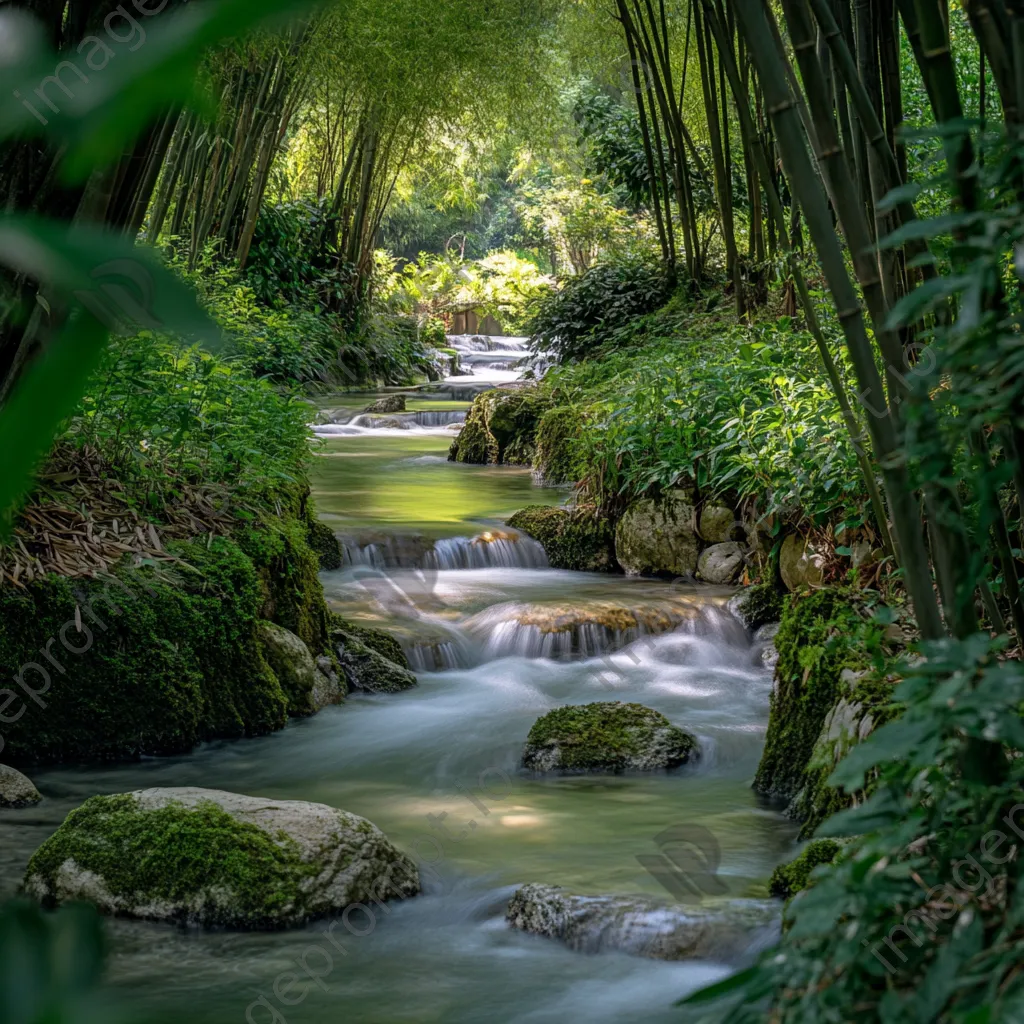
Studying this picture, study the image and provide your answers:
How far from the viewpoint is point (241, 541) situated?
462 cm

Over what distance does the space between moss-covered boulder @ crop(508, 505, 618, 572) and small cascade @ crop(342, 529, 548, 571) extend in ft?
0.25

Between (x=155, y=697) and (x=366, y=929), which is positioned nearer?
(x=366, y=929)

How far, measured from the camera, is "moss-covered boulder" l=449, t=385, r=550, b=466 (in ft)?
34.8

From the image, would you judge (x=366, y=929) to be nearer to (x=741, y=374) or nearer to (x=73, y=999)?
(x=73, y=999)

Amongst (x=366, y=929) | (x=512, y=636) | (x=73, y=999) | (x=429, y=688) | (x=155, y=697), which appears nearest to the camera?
(x=73, y=999)

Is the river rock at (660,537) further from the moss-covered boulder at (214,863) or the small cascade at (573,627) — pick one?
the moss-covered boulder at (214,863)

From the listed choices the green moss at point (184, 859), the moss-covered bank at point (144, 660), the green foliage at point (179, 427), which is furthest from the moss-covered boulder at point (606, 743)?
the green foliage at point (179, 427)

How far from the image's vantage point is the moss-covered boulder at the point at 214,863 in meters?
2.99

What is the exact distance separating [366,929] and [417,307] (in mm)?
21079

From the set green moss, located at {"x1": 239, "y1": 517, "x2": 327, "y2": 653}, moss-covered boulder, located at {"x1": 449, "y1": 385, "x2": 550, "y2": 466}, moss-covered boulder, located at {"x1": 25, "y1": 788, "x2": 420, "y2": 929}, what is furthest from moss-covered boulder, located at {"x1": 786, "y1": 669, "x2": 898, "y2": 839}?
moss-covered boulder, located at {"x1": 449, "y1": 385, "x2": 550, "y2": 466}

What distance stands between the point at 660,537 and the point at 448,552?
126 cm

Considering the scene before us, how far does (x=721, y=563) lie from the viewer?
6.32m

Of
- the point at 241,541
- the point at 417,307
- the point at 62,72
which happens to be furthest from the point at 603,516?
the point at 417,307

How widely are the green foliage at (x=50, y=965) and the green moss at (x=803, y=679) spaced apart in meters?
3.08
